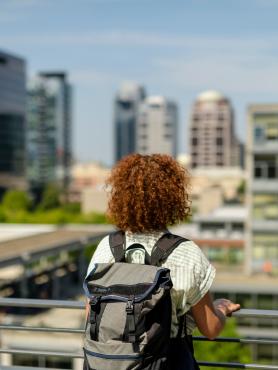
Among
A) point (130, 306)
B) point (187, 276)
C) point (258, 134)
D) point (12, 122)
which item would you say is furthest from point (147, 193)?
point (12, 122)

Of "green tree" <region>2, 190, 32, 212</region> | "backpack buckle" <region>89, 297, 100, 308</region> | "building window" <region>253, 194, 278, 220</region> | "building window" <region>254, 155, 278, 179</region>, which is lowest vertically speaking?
"green tree" <region>2, 190, 32, 212</region>

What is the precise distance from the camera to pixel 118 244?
3270 millimetres

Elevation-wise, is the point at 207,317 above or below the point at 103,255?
below

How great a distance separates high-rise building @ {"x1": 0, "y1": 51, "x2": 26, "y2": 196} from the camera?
117 meters

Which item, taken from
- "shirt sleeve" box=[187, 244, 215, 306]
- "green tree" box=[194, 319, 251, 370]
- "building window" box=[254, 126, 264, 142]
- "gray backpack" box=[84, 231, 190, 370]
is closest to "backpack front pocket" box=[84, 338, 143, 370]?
"gray backpack" box=[84, 231, 190, 370]

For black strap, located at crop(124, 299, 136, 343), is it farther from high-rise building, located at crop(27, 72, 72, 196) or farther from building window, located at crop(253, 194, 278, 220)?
high-rise building, located at crop(27, 72, 72, 196)

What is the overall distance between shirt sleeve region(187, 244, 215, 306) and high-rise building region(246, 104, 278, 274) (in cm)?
3154

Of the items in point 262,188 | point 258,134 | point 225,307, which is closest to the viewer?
point 225,307

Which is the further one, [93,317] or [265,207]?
[265,207]

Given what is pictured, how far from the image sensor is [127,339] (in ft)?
9.77

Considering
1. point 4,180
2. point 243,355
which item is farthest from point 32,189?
point 243,355

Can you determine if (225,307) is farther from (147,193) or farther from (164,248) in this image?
(147,193)

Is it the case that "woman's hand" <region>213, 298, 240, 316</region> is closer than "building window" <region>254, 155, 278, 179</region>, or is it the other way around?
"woman's hand" <region>213, 298, 240, 316</region>

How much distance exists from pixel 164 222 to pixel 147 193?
16 centimetres
